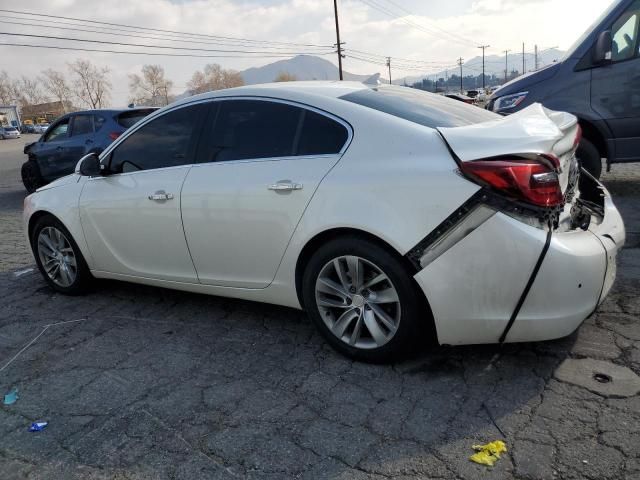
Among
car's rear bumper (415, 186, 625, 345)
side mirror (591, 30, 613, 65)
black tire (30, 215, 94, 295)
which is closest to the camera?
car's rear bumper (415, 186, 625, 345)

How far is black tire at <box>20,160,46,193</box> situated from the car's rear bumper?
395 inches

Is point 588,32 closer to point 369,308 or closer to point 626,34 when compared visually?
point 626,34

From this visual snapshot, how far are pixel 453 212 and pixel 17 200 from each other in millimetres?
10656

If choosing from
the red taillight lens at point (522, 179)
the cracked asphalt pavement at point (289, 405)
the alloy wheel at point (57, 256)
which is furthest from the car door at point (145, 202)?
the red taillight lens at point (522, 179)

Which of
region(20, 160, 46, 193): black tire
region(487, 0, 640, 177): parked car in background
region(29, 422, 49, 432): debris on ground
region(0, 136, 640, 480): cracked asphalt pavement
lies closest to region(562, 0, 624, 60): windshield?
region(487, 0, 640, 177): parked car in background

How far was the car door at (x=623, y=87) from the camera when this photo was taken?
5.85 meters

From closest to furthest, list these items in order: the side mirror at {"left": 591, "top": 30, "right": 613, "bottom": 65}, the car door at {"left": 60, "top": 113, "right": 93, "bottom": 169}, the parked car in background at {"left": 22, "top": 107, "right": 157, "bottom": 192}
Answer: the side mirror at {"left": 591, "top": 30, "right": 613, "bottom": 65} < the parked car in background at {"left": 22, "top": 107, "right": 157, "bottom": 192} < the car door at {"left": 60, "top": 113, "right": 93, "bottom": 169}

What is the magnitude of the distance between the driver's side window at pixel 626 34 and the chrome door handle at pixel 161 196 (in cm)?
519

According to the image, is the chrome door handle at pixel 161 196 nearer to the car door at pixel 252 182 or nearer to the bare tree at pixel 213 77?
the car door at pixel 252 182

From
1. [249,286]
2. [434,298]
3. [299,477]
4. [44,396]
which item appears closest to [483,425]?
[434,298]

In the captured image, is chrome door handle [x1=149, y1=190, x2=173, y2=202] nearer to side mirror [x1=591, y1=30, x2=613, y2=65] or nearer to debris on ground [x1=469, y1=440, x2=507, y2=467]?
debris on ground [x1=469, y1=440, x2=507, y2=467]

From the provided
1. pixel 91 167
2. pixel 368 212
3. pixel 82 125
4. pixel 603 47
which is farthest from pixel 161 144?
pixel 82 125

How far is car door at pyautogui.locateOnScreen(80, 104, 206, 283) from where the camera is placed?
3.61m

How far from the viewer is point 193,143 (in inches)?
141
